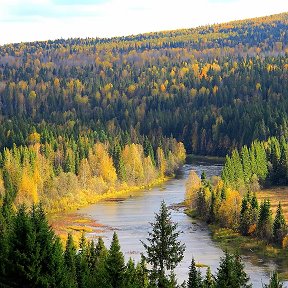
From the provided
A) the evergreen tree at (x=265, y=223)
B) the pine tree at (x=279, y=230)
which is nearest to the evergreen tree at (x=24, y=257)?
the pine tree at (x=279, y=230)

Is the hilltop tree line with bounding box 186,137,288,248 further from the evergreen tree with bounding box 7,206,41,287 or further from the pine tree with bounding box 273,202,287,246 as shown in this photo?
the evergreen tree with bounding box 7,206,41,287

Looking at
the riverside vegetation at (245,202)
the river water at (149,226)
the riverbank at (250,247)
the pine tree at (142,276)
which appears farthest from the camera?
the riverside vegetation at (245,202)

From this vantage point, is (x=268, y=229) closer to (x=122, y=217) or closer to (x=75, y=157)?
(x=122, y=217)

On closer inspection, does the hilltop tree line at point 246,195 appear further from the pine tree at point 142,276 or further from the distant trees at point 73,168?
the pine tree at point 142,276

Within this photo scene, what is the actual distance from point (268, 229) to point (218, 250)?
742cm

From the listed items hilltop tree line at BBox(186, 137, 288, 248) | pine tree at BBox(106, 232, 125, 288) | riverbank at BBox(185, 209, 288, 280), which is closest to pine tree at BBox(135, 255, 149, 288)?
pine tree at BBox(106, 232, 125, 288)

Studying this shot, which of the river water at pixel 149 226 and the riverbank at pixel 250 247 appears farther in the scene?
the riverbank at pixel 250 247

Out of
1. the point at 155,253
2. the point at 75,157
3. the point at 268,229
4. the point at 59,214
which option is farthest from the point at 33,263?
the point at 75,157

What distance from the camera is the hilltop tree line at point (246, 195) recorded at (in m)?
84.8

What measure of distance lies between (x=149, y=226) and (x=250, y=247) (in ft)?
58.1

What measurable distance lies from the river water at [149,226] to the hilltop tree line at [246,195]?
10.8 ft

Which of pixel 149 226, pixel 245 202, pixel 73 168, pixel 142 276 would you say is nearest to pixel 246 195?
pixel 245 202

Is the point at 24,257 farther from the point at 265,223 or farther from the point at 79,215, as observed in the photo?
the point at 79,215

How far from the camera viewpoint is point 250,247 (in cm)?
8319
